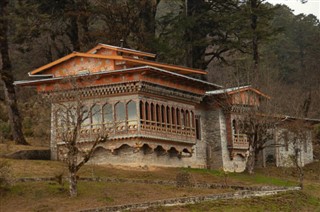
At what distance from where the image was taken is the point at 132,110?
112ft

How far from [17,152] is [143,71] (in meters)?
7.84

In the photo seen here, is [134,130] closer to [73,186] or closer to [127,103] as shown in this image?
[127,103]

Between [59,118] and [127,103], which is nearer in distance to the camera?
[127,103]

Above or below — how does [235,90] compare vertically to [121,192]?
above

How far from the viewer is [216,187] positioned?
30438mm

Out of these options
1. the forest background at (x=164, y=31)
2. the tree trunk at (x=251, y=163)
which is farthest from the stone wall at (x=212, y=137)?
the forest background at (x=164, y=31)

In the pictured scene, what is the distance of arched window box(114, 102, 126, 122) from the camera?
1347 inches

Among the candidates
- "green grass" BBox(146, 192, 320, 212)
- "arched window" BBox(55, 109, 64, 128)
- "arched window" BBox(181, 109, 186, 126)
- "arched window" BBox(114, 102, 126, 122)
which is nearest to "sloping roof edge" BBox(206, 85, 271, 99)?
"arched window" BBox(181, 109, 186, 126)

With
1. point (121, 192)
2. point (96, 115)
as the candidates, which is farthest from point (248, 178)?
point (121, 192)

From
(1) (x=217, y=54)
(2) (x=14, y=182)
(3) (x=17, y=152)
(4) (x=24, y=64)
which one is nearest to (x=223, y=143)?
(1) (x=217, y=54)

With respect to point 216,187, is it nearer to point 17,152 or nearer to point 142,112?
point 142,112

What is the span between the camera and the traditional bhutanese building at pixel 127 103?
3378 centimetres

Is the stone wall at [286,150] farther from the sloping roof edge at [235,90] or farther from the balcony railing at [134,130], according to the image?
the balcony railing at [134,130]

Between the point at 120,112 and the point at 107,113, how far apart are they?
2.54ft
